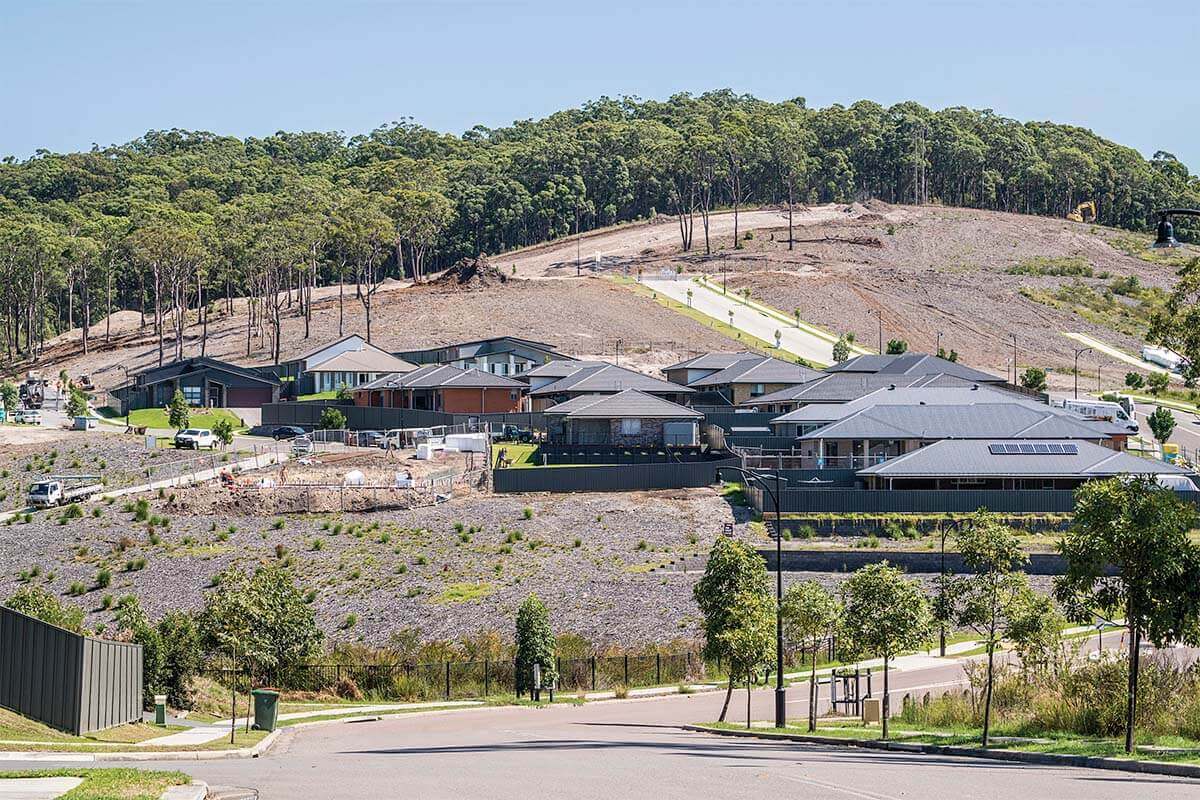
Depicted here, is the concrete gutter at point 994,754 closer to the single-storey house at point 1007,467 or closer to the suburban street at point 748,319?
the single-storey house at point 1007,467

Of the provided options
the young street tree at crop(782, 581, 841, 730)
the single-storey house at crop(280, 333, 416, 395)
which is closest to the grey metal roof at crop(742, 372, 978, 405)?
the single-storey house at crop(280, 333, 416, 395)

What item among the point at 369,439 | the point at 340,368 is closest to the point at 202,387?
the point at 340,368

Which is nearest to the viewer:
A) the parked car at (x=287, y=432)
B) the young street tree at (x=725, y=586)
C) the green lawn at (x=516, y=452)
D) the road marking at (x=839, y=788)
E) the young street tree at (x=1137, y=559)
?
the road marking at (x=839, y=788)

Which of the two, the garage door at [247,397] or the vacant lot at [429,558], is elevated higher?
the garage door at [247,397]

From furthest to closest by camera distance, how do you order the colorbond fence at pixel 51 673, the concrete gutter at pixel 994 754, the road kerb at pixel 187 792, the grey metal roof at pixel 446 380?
1. the grey metal roof at pixel 446 380
2. the colorbond fence at pixel 51 673
3. the concrete gutter at pixel 994 754
4. the road kerb at pixel 187 792

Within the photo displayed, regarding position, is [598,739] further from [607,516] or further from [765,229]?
[765,229]

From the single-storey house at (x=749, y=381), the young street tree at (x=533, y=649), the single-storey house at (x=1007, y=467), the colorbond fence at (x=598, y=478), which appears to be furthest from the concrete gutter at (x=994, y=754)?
the single-storey house at (x=749, y=381)

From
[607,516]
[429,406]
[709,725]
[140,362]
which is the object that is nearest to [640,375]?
[429,406]

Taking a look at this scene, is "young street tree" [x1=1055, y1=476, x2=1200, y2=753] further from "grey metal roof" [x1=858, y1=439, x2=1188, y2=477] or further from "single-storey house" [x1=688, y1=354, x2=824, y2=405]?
"single-storey house" [x1=688, y1=354, x2=824, y2=405]
